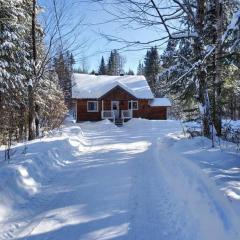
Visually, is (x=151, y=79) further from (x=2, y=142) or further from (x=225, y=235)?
(x=225, y=235)

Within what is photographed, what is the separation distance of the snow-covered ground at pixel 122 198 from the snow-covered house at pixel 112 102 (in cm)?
3254

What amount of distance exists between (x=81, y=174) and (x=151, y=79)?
206 feet

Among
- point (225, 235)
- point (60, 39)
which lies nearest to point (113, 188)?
point (225, 235)

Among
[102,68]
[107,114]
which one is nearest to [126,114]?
[107,114]

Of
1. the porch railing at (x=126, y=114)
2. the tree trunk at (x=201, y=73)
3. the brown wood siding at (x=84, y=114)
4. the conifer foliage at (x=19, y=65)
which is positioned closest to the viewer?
the tree trunk at (x=201, y=73)

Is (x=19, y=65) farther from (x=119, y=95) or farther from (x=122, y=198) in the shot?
(x=119, y=95)

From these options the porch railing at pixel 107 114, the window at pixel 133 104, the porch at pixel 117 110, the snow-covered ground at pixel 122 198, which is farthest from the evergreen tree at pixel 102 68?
the snow-covered ground at pixel 122 198

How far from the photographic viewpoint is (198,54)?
49.7ft

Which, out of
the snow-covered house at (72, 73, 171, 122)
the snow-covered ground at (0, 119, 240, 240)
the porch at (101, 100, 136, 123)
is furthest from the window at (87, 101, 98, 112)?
the snow-covered ground at (0, 119, 240, 240)

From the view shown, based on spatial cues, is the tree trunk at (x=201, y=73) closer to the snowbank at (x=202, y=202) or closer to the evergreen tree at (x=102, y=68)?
the snowbank at (x=202, y=202)

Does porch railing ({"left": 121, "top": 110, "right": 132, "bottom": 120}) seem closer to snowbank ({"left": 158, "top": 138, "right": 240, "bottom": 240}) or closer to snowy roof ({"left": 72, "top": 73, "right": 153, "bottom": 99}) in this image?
snowy roof ({"left": 72, "top": 73, "right": 153, "bottom": 99})

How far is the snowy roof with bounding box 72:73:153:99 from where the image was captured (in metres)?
44.4

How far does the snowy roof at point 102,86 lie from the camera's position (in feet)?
146

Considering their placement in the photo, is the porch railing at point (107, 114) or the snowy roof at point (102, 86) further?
the snowy roof at point (102, 86)
